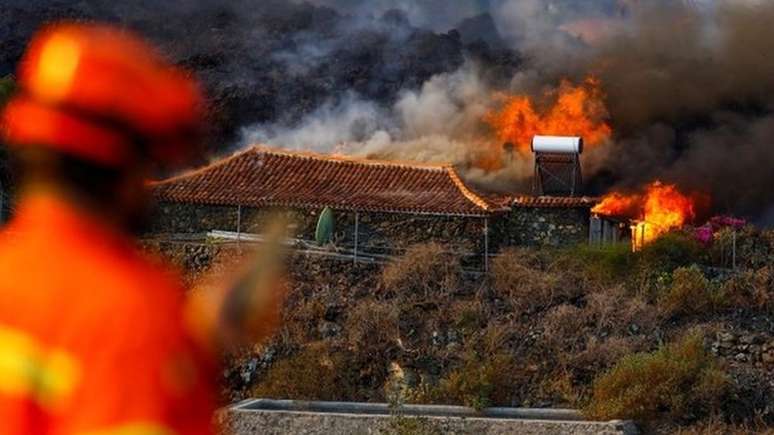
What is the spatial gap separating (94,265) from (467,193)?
23395mm

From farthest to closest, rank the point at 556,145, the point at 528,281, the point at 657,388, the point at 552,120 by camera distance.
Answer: the point at 552,120 → the point at 556,145 → the point at 528,281 → the point at 657,388

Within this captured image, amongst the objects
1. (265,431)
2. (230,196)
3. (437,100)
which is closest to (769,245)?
(230,196)

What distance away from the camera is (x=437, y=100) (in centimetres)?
3650

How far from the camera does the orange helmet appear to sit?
1682 mm

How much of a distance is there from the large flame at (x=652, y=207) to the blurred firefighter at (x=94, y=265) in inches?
999

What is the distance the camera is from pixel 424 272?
22.5m

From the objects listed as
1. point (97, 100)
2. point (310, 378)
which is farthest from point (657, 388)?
point (97, 100)

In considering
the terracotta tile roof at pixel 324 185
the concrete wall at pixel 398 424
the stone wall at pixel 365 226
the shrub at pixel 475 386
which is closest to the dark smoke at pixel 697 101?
the terracotta tile roof at pixel 324 185

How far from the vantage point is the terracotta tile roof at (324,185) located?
961 inches

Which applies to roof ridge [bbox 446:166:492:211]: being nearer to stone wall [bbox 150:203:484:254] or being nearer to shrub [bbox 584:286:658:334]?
stone wall [bbox 150:203:484:254]

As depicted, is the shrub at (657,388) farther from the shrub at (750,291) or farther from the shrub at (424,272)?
the shrub at (424,272)

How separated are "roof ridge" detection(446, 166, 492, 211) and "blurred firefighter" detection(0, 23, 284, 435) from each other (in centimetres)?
2222

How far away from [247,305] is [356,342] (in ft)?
60.0

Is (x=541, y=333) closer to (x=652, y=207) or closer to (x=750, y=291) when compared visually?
(x=750, y=291)
